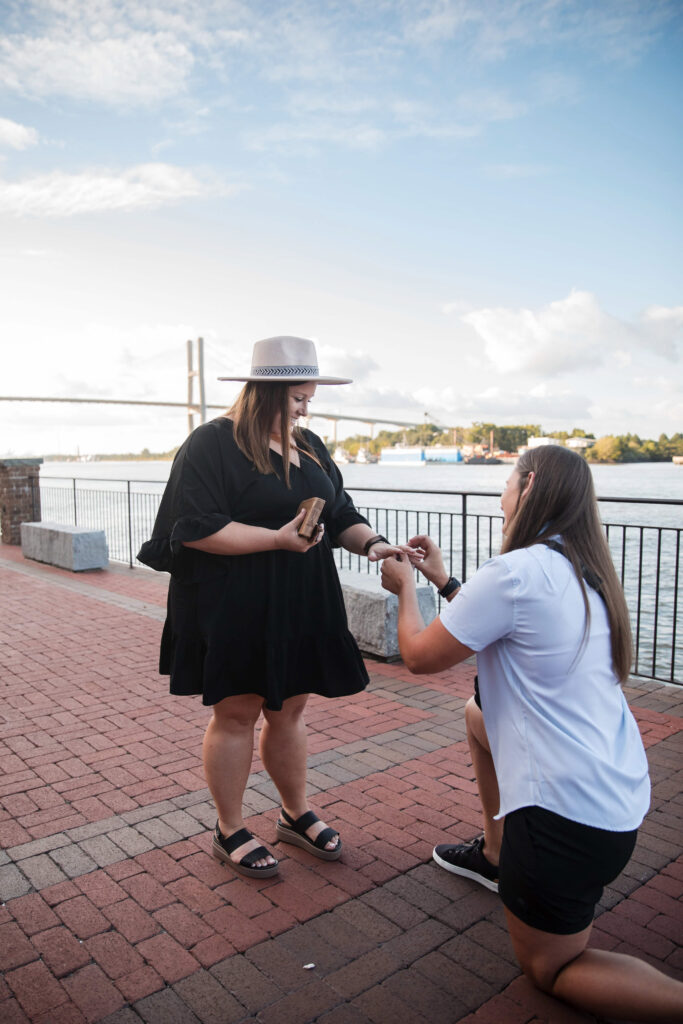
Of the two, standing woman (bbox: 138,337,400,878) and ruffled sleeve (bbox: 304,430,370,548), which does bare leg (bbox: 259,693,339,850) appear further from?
ruffled sleeve (bbox: 304,430,370,548)

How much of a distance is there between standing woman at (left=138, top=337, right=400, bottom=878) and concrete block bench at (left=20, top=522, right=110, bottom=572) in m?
7.64

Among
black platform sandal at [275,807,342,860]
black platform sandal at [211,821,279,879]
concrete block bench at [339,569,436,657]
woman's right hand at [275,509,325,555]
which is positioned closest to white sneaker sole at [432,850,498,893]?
black platform sandal at [275,807,342,860]

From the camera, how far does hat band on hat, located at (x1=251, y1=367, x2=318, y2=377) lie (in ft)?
8.62

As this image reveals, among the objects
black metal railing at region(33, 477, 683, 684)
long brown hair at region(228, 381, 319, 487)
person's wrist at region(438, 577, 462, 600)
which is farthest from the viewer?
black metal railing at region(33, 477, 683, 684)

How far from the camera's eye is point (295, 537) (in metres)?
2.45

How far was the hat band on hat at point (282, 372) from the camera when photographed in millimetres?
2627

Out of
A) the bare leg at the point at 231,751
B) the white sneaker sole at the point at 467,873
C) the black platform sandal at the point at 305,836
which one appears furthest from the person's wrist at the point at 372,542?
the white sneaker sole at the point at 467,873

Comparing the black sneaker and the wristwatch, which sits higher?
the wristwatch

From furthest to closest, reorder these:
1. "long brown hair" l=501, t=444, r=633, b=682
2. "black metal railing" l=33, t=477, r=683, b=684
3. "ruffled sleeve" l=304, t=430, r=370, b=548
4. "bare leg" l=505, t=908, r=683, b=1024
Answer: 1. "black metal railing" l=33, t=477, r=683, b=684
2. "ruffled sleeve" l=304, t=430, r=370, b=548
3. "long brown hair" l=501, t=444, r=633, b=682
4. "bare leg" l=505, t=908, r=683, b=1024

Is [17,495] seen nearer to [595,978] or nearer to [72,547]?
[72,547]

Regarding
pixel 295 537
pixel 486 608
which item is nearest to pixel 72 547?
pixel 295 537

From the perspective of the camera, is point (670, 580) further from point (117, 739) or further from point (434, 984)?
point (434, 984)

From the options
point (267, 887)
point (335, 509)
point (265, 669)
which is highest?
point (335, 509)

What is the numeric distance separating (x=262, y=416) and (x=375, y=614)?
10.3 ft
